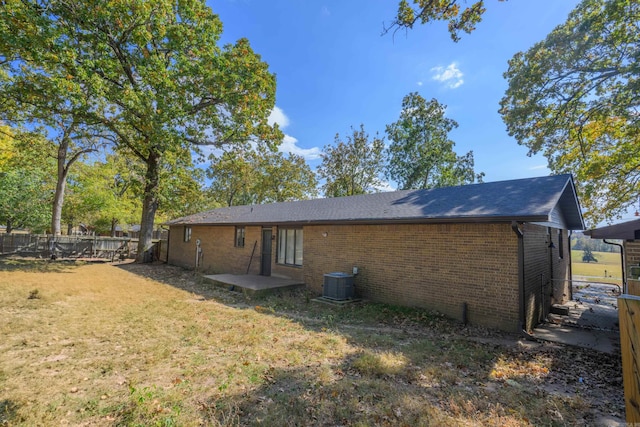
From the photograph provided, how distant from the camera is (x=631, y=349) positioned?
4.90ft

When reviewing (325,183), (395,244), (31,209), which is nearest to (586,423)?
(395,244)

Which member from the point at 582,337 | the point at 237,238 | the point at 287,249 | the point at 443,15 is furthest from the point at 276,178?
the point at 582,337

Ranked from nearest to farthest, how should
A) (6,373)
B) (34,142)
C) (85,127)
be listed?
1. (6,373)
2. (85,127)
3. (34,142)

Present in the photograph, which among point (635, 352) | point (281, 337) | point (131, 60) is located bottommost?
point (281, 337)

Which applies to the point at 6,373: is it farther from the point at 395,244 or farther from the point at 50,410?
the point at 395,244

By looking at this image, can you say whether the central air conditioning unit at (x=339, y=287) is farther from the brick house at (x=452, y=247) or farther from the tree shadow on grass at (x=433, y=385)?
the tree shadow on grass at (x=433, y=385)

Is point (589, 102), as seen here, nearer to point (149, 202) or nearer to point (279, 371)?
point (279, 371)

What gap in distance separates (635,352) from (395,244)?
7723 mm

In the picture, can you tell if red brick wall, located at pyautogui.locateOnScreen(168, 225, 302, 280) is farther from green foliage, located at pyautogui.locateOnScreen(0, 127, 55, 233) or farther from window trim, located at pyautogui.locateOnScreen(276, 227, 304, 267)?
green foliage, located at pyautogui.locateOnScreen(0, 127, 55, 233)

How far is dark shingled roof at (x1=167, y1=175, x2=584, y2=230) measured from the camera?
704 centimetres

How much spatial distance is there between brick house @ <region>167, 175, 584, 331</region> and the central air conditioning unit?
1.59 feet

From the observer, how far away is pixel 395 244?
916 cm

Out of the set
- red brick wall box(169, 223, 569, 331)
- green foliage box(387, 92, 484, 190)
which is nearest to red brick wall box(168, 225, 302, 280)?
red brick wall box(169, 223, 569, 331)

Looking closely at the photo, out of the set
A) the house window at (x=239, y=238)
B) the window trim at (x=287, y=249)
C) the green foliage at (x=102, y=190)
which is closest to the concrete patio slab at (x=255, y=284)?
the window trim at (x=287, y=249)
